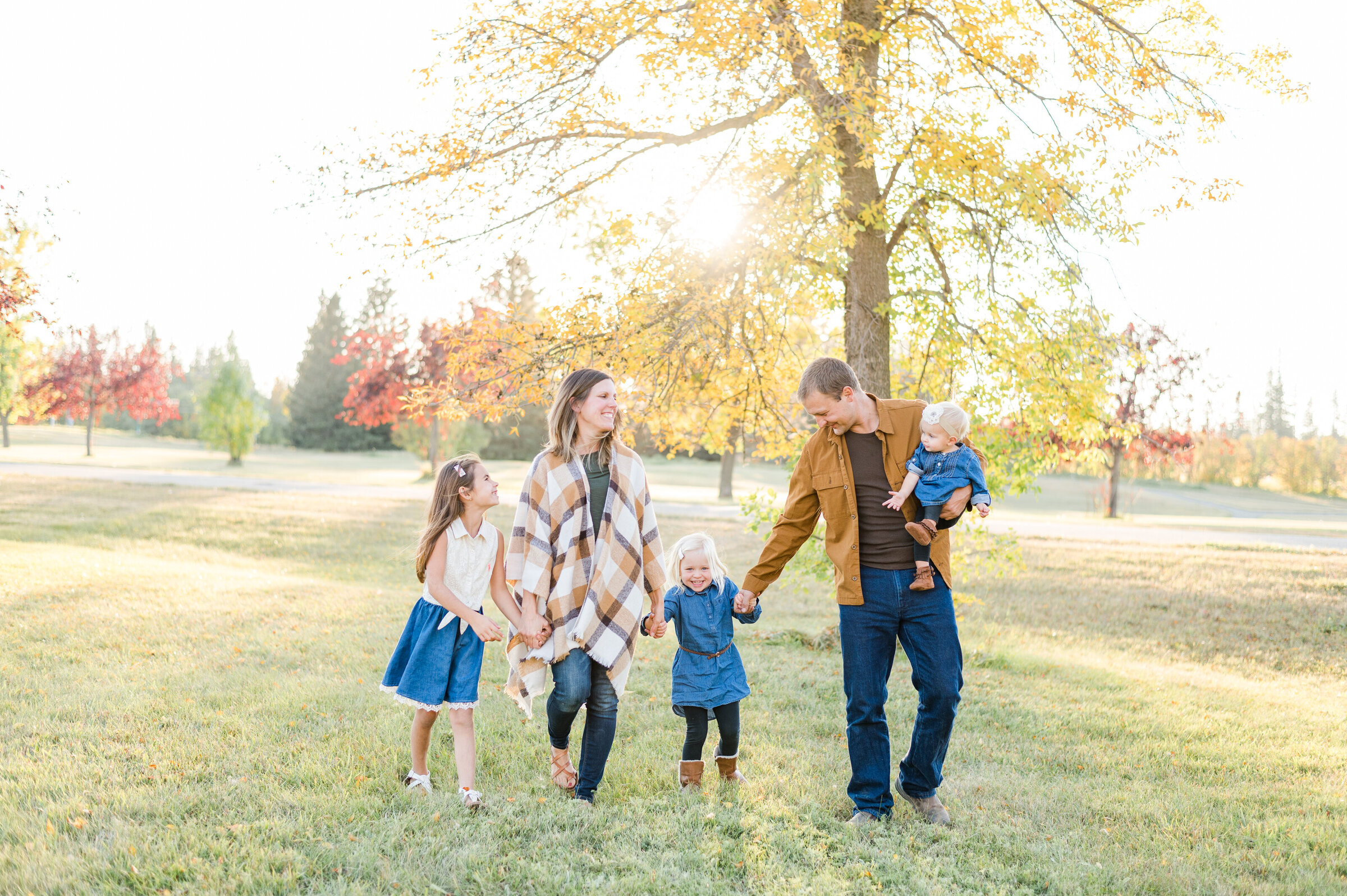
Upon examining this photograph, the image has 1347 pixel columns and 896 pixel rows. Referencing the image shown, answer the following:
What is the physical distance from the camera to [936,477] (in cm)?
397

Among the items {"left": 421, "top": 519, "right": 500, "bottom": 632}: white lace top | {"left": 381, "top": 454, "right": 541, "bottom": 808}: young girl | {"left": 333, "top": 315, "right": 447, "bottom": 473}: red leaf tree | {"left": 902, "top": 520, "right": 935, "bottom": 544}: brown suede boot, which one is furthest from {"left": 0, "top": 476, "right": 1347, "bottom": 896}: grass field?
{"left": 333, "top": 315, "right": 447, "bottom": 473}: red leaf tree

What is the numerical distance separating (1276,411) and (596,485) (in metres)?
97.9

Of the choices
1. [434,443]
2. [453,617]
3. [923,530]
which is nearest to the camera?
[923,530]

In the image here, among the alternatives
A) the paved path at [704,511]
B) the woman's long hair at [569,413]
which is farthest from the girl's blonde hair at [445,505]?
the paved path at [704,511]


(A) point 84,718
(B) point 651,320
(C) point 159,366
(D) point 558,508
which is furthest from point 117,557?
(C) point 159,366

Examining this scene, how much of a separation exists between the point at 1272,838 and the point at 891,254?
5554 mm

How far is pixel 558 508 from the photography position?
13.4 ft

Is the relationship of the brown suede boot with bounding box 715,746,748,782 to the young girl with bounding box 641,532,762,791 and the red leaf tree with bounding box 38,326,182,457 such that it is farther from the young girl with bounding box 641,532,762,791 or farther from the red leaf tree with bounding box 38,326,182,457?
the red leaf tree with bounding box 38,326,182,457

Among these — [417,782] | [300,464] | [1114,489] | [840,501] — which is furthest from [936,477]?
[300,464]

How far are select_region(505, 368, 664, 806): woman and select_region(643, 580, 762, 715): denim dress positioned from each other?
1.23 ft

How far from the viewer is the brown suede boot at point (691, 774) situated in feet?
14.6

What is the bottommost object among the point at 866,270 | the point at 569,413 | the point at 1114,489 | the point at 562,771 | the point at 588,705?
the point at 562,771

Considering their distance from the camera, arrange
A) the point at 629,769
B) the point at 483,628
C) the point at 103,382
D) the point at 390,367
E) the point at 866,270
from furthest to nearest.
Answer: the point at 103,382 → the point at 390,367 → the point at 866,270 → the point at 629,769 → the point at 483,628

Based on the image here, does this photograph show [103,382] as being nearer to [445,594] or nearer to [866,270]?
[866,270]
